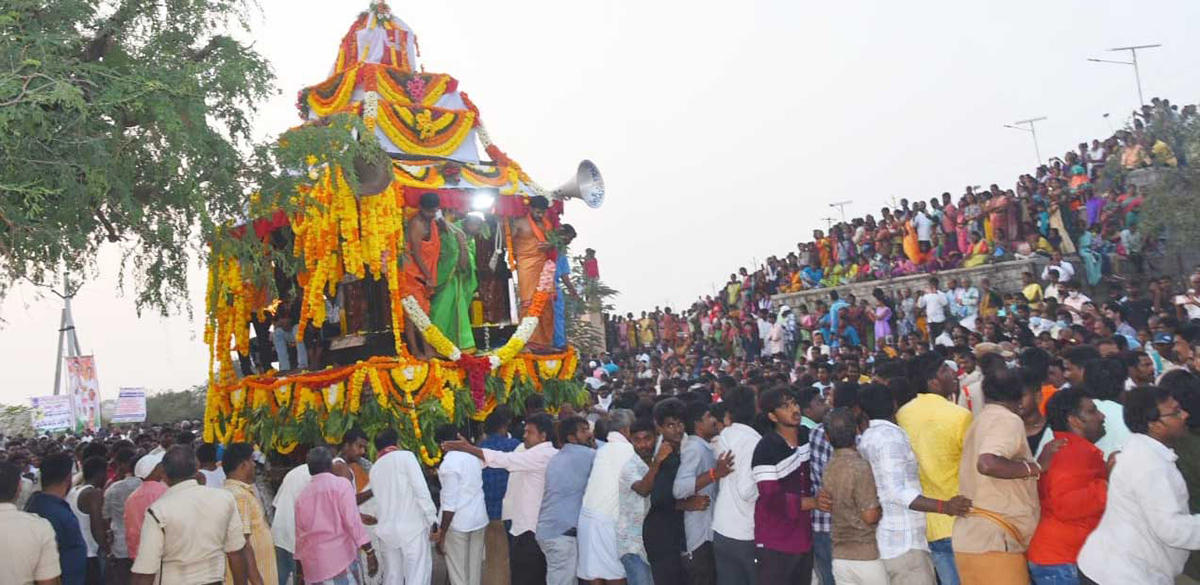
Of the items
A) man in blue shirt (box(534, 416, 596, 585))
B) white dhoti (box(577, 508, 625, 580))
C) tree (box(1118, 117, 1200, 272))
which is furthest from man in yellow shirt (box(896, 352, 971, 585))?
tree (box(1118, 117, 1200, 272))

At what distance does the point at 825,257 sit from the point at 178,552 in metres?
17.3

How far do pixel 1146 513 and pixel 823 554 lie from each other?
92.2 inches

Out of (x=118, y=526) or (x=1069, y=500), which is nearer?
(x=1069, y=500)

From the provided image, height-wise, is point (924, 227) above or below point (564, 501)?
above

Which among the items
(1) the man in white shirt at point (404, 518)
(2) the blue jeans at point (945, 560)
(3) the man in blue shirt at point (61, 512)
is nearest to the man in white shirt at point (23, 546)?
(3) the man in blue shirt at point (61, 512)

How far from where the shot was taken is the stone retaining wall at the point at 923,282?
16.6 meters

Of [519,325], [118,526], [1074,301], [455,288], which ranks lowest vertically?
[118,526]

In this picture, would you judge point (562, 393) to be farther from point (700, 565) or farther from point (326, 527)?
point (700, 565)

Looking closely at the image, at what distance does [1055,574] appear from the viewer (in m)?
4.64

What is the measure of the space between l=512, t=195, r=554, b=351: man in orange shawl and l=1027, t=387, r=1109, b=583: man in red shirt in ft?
29.1

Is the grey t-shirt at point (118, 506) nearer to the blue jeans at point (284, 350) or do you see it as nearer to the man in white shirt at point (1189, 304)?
the blue jeans at point (284, 350)

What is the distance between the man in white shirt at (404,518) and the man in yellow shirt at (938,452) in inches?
154

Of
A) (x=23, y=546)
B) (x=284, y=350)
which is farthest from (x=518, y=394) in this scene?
(x=23, y=546)

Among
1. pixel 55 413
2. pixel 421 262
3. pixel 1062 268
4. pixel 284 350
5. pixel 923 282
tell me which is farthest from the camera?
pixel 55 413
